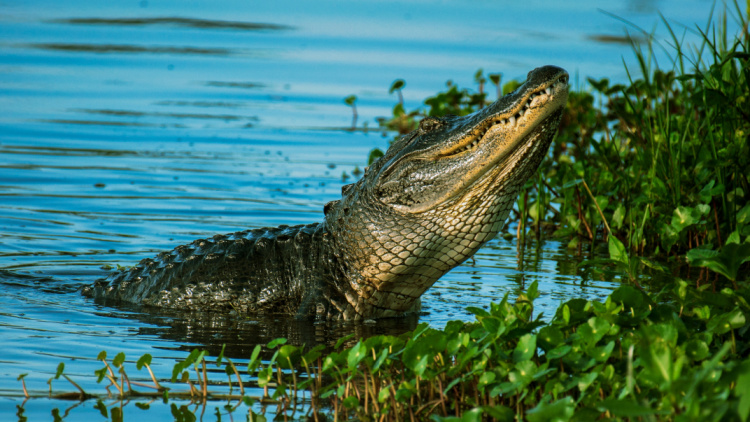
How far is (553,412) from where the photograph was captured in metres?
2.56

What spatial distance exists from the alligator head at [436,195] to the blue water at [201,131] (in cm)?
30

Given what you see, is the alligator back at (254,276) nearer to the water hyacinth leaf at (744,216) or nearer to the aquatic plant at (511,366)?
the aquatic plant at (511,366)

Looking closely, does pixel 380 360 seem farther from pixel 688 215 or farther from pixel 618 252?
pixel 688 215

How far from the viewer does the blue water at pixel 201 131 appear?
4.75 m

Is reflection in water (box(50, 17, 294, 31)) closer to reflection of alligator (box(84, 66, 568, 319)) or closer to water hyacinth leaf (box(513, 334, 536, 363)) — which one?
reflection of alligator (box(84, 66, 568, 319))

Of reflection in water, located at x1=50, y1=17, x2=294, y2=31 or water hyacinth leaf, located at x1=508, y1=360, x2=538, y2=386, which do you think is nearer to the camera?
water hyacinth leaf, located at x1=508, y1=360, x2=538, y2=386

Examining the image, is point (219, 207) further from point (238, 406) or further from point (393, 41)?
point (393, 41)

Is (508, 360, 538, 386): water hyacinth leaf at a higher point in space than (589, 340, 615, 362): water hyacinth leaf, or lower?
lower

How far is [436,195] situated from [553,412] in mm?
2078

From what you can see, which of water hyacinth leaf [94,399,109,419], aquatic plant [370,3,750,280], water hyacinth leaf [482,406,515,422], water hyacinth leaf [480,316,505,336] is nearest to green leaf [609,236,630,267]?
water hyacinth leaf [480,316,505,336]

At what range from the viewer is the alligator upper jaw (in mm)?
4242

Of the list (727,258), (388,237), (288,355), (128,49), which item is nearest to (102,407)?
(288,355)

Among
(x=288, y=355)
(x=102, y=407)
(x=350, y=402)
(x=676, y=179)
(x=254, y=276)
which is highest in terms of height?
(x=676, y=179)

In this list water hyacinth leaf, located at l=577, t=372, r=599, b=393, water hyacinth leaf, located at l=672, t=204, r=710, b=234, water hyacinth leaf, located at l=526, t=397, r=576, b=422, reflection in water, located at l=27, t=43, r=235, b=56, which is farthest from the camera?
reflection in water, located at l=27, t=43, r=235, b=56
